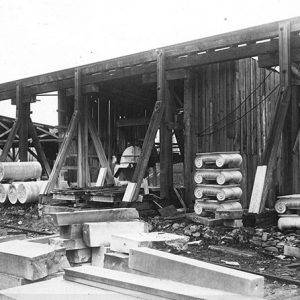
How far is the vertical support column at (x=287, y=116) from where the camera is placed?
992cm

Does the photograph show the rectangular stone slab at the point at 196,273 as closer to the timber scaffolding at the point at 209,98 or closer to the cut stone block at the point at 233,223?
the timber scaffolding at the point at 209,98

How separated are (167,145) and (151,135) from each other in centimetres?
107

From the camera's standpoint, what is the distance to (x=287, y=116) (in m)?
10.2

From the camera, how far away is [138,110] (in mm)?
19766

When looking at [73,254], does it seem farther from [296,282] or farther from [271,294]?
[296,282]

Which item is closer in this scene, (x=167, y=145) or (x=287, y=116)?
(x=287, y=116)

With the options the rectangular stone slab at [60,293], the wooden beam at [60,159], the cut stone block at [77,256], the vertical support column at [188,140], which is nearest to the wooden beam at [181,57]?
the vertical support column at [188,140]

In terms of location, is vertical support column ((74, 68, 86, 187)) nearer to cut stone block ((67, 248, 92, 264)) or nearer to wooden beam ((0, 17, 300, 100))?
wooden beam ((0, 17, 300, 100))

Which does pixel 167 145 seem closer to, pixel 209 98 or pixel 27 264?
pixel 209 98

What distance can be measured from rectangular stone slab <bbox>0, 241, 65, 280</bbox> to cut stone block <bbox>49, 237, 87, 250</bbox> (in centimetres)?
94

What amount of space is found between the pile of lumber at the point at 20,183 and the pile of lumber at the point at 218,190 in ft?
20.0

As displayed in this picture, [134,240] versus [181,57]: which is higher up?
[181,57]

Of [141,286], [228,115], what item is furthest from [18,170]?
[141,286]

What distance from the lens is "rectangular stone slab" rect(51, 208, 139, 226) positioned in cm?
566
